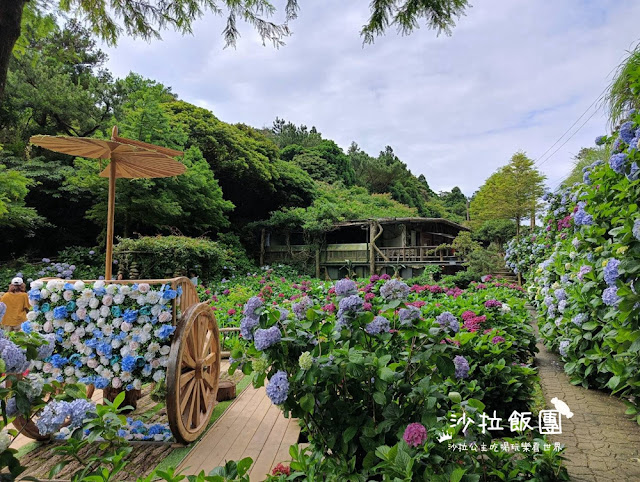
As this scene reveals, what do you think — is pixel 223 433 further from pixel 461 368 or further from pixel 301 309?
pixel 461 368

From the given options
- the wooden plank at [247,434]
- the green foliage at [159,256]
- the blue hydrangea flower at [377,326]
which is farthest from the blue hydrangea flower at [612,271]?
the green foliage at [159,256]

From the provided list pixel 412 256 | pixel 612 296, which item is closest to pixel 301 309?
pixel 612 296

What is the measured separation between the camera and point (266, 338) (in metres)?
1.59

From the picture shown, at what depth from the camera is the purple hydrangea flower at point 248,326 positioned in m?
1.74

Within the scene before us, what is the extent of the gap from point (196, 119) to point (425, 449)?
17360 mm

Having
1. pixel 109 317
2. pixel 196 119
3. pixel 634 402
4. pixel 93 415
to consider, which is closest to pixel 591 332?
pixel 634 402

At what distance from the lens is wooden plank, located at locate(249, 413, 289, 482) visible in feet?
8.13

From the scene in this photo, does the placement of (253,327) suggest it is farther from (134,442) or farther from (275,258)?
(275,258)

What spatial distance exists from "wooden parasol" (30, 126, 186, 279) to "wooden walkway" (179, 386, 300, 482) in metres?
1.69

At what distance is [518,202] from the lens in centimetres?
1919

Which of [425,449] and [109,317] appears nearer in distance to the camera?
[425,449]

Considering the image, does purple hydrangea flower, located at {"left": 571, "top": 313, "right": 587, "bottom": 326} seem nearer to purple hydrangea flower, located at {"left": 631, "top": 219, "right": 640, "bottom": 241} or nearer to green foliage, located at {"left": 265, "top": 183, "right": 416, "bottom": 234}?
purple hydrangea flower, located at {"left": 631, "top": 219, "right": 640, "bottom": 241}

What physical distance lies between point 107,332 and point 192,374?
71 cm

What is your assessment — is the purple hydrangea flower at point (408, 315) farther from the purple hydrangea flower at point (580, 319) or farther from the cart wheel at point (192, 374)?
the purple hydrangea flower at point (580, 319)
